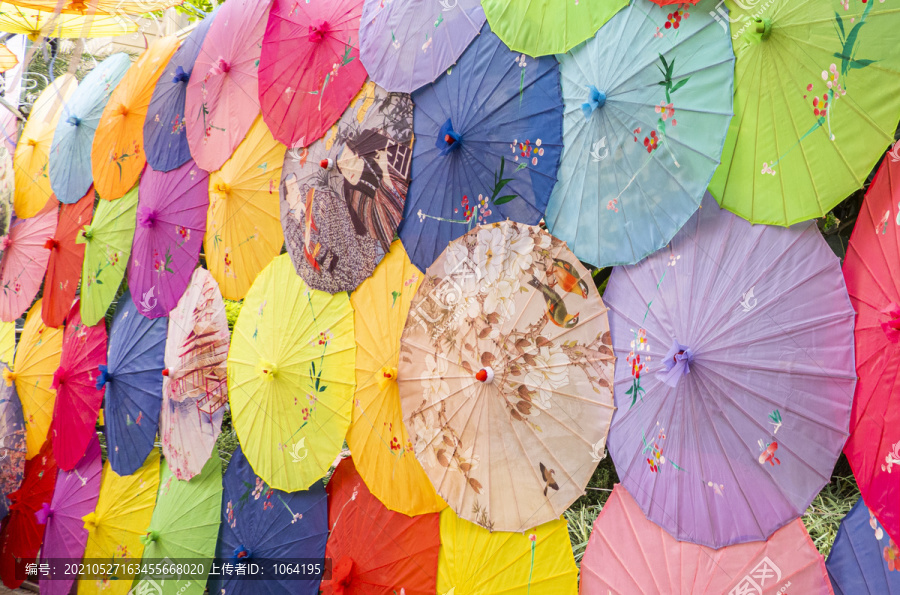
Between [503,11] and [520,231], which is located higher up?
[503,11]

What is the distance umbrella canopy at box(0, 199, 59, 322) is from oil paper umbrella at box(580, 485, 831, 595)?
3.67 metres

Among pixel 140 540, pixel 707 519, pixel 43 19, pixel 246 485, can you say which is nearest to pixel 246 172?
pixel 246 485

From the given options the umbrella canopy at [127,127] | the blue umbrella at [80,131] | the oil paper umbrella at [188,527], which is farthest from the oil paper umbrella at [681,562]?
the blue umbrella at [80,131]

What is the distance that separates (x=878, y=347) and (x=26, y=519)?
4.35 m

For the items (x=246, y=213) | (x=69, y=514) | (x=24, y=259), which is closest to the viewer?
(x=246, y=213)

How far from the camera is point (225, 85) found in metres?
3.14

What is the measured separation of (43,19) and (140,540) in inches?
135

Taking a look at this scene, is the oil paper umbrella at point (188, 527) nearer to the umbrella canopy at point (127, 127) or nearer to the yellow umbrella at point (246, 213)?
the yellow umbrella at point (246, 213)

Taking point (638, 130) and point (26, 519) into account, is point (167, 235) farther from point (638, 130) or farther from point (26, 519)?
point (638, 130)

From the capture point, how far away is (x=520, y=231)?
207cm

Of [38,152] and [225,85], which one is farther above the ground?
[38,152]

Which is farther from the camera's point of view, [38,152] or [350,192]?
[38,152]

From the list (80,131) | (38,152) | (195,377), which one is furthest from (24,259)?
(195,377)

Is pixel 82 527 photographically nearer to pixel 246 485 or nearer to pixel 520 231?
pixel 246 485
